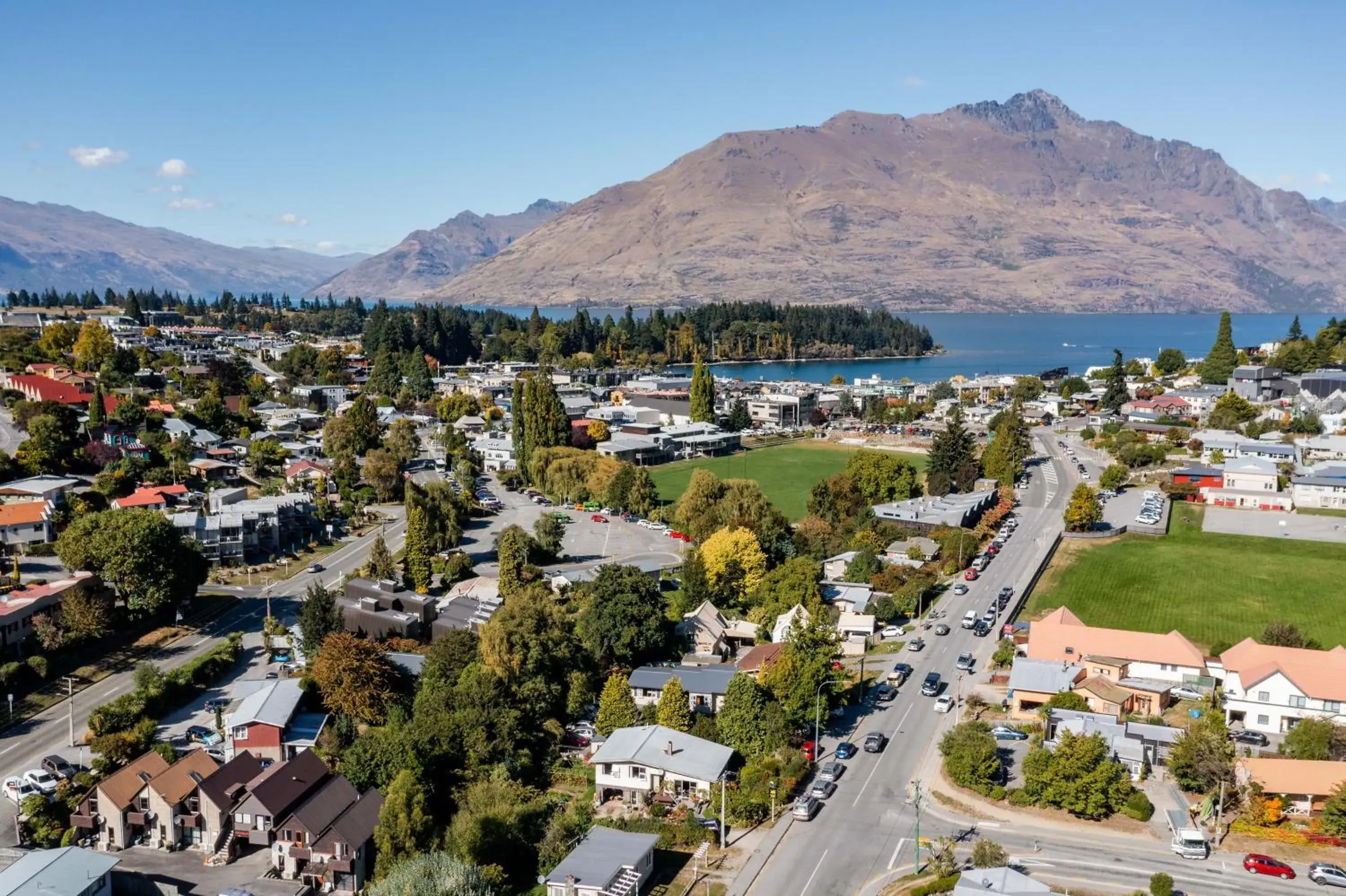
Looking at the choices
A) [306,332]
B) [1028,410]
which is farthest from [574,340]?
[1028,410]

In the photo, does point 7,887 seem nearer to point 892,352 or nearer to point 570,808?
point 570,808

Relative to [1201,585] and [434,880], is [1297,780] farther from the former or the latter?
[434,880]

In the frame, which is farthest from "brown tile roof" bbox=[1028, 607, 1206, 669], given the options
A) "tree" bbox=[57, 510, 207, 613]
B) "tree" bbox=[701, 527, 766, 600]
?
"tree" bbox=[57, 510, 207, 613]

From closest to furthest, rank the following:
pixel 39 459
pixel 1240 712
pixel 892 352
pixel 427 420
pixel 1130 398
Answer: pixel 1240 712
pixel 39 459
pixel 427 420
pixel 1130 398
pixel 892 352

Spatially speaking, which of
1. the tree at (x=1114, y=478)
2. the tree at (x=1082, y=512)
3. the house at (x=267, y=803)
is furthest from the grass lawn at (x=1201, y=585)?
the house at (x=267, y=803)

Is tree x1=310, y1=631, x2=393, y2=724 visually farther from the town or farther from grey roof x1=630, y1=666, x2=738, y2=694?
grey roof x1=630, y1=666, x2=738, y2=694

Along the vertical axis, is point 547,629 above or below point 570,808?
→ above

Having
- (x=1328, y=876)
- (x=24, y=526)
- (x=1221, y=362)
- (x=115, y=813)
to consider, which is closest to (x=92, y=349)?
(x=24, y=526)
